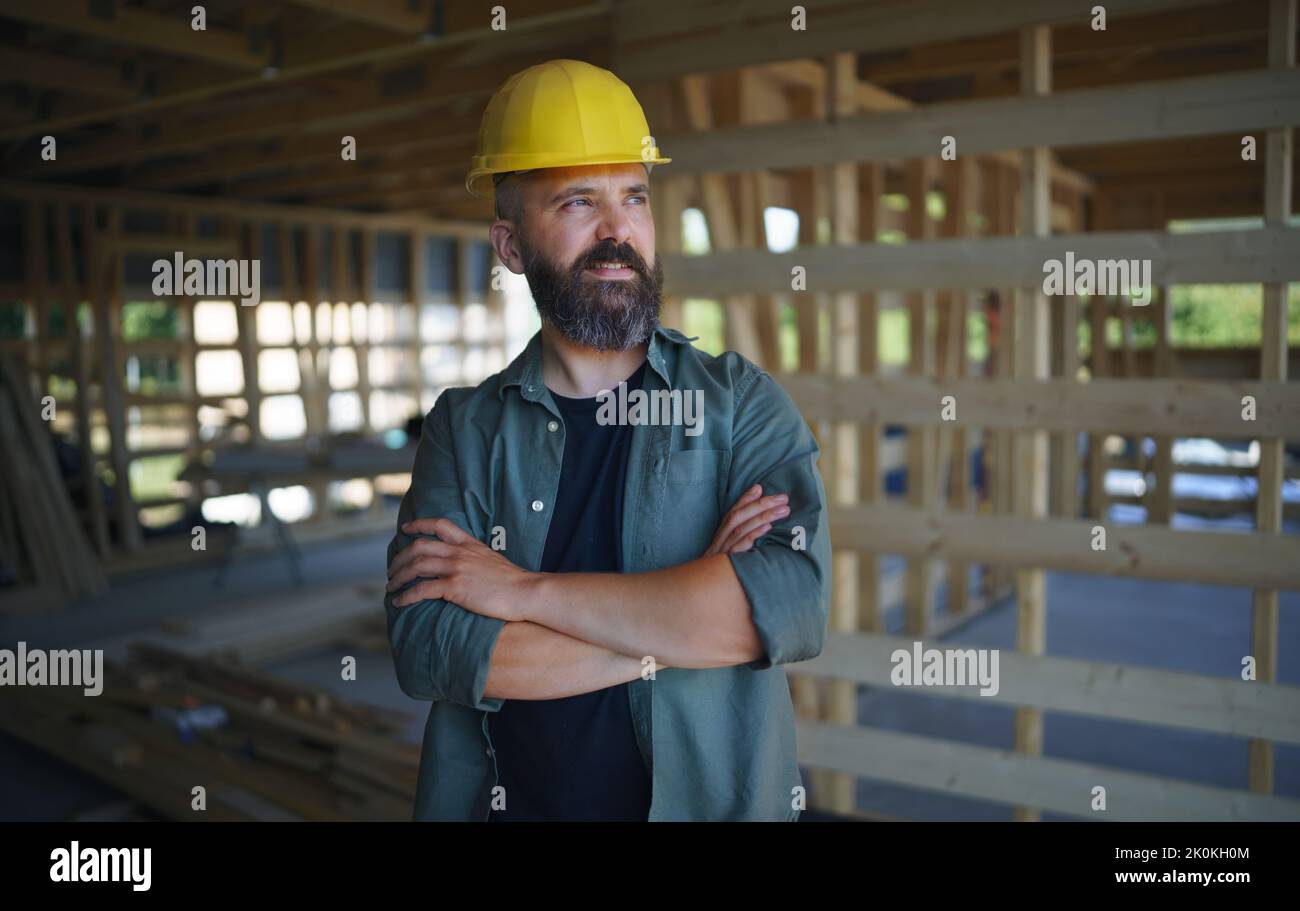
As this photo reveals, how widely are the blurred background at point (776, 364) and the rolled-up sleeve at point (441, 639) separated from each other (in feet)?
7.41

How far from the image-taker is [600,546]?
1.85 m

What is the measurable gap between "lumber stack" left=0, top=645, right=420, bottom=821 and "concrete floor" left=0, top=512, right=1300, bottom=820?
0.19 metres

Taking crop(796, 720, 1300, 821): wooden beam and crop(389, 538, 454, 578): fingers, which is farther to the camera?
crop(796, 720, 1300, 821): wooden beam

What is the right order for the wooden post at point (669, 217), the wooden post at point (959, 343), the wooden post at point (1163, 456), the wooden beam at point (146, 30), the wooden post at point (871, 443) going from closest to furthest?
the wooden beam at point (146, 30)
the wooden post at point (669, 217)
the wooden post at point (871, 443)
the wooden post at point (959, 343)
the wooden post at point (1163, 456)

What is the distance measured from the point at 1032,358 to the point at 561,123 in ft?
7.59

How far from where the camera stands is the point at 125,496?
29.1 feet

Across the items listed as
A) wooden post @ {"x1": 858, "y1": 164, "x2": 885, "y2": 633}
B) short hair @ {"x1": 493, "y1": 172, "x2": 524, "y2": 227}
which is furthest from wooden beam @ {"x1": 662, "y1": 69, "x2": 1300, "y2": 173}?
short hair @ {"x1": 493, "y1": 172, "x2": 524, "y2": 227}

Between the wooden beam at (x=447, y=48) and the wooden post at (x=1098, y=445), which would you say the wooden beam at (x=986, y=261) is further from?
the wooden post at (x=1098, y=445)

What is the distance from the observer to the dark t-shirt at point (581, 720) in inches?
70.0

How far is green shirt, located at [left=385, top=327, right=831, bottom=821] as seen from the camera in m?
1.75

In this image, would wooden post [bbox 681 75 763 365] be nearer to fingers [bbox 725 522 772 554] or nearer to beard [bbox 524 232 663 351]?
beard [bbox 524 232 663 351]
